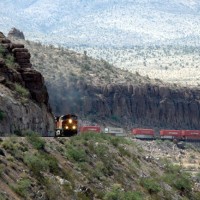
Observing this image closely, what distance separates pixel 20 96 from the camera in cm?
5091

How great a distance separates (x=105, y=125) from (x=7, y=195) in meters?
94.3

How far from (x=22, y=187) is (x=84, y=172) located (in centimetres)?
1154

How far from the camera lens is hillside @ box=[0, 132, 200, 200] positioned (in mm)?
39000

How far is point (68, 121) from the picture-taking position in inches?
2222

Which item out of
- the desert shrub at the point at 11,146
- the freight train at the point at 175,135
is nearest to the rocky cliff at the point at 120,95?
the freight train at the point at 175,135

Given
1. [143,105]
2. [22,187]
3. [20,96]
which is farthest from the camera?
[143,105]

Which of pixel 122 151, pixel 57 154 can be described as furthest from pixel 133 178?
pixel 57 154

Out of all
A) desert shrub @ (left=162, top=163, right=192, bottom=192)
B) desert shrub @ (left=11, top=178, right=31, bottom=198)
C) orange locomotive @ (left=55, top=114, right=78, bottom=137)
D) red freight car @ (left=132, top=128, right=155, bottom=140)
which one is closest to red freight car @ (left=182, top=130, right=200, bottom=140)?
red freight car @ (left=132, top=128, right=155, bottom=140)

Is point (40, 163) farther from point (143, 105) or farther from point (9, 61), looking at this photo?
point (143, 105)

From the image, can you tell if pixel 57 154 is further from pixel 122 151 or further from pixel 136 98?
pixel 136 98

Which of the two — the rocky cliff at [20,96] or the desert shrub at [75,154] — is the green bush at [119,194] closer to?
the desert shrub at [75,154]

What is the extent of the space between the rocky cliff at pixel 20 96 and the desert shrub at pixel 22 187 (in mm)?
9412

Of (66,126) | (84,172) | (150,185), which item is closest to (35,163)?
(84,172)

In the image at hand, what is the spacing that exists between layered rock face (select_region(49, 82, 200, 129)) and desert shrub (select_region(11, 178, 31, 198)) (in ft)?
301
